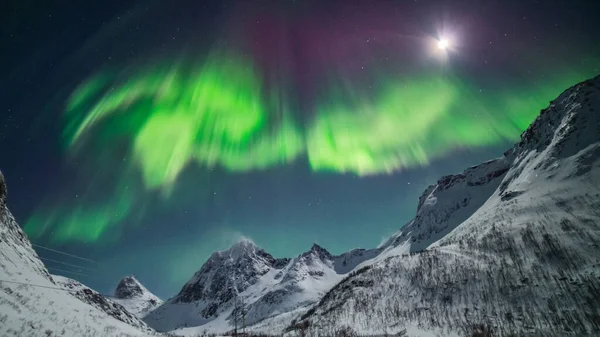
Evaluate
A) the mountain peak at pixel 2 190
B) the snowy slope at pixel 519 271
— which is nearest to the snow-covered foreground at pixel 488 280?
the snowy slope at pixel 519 271

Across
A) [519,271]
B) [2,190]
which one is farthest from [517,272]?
[2,190]

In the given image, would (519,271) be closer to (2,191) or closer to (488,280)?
(488,280)

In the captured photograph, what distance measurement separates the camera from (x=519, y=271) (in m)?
75.8

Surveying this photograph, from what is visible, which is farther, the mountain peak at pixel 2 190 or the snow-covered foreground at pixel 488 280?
the mountain peak at pixel 2 190

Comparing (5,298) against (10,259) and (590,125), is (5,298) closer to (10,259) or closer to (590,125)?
(10,259)

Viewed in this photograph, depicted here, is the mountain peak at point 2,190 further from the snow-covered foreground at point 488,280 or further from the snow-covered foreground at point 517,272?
the snow-covered foreground at point 517,272

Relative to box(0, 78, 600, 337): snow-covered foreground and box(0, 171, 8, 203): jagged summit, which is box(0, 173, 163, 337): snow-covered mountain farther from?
box(0, 171, 8, 203): jagged summit

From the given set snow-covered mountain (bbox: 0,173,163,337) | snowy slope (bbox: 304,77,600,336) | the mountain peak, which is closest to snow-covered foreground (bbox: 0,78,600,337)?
snow-covered mountain (bbox: 0,173,163,337)

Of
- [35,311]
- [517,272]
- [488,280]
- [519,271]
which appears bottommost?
[35,311]

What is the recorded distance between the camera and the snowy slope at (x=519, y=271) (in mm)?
62844

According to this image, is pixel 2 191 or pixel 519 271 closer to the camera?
pixel 2 191

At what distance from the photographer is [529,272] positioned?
7406cm

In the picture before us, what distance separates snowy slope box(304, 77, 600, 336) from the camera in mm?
62844

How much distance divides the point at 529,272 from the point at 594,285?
13.1m
